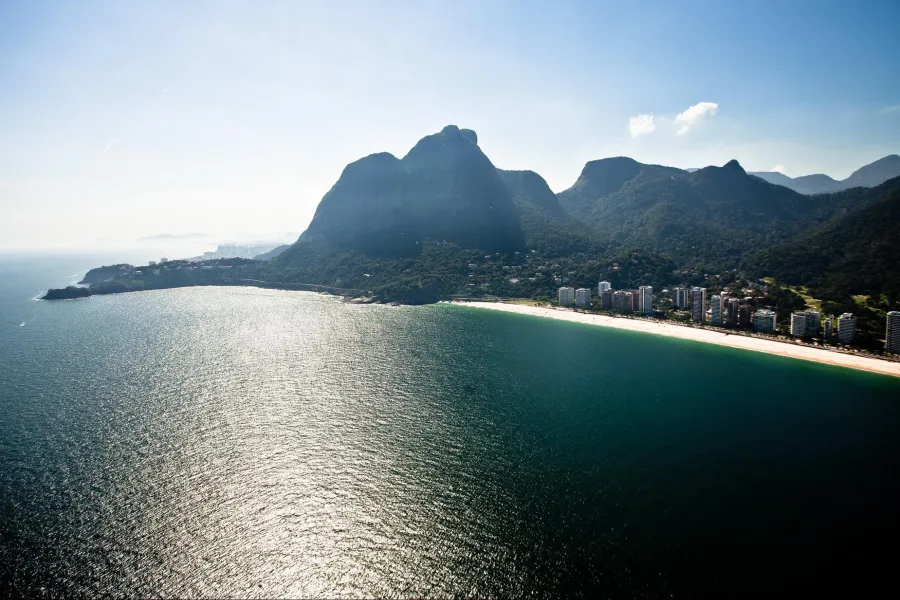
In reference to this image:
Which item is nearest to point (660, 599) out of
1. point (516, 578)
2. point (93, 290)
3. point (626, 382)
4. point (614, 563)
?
point (614, 563)

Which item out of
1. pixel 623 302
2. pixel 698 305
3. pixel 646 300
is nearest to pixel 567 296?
pixel 623 302

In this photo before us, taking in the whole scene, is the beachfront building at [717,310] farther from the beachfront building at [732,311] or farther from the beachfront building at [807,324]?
the beachfront building at [807,324]

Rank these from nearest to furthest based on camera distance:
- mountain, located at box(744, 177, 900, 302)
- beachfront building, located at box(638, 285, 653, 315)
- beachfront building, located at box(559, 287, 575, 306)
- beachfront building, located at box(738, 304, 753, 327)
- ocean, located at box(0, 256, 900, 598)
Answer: ocean, located at box(0, 256, 900, 598), beachfront building, located at box(738, 304, 753, 327), mountain, located at box(744, 177, 900, 302), beachfront building, located at box(638, 285, 653, 315), beachfront building, located at box(559, 287, 575, 306)

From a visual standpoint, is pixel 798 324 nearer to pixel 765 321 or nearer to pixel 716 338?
pixel 765 321

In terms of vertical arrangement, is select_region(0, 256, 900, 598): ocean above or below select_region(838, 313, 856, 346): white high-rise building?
below

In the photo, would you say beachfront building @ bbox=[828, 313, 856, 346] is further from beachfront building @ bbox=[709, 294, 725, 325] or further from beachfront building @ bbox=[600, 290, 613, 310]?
beachfront building @ bbox=[600, 290, 613, 310]

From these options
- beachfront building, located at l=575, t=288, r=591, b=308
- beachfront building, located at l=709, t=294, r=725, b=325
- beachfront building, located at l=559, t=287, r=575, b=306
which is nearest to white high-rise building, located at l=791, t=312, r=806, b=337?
beachfront building, located at l=709, t=294, r=725, b=325

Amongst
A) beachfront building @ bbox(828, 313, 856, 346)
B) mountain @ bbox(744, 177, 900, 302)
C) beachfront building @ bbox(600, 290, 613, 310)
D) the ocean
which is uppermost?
mountain @ bbox(744, 177, 900, 302)

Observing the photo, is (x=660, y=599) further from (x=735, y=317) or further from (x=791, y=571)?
(x=735, y=317)
